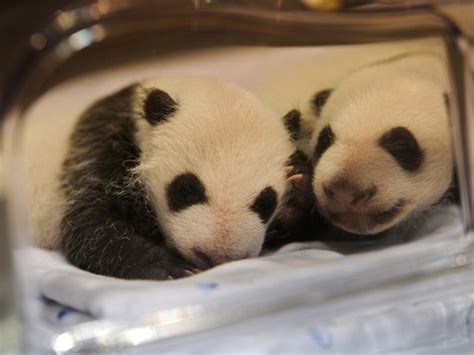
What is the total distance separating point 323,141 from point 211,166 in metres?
0.22

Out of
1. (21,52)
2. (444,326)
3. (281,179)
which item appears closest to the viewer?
(21,52)

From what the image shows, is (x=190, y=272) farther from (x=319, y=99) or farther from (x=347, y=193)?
(x=319, y=99)

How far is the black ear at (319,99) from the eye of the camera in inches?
48.3

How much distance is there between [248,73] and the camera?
119 centimetres

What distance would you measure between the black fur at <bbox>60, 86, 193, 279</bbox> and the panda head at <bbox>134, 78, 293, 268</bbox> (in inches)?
1.2

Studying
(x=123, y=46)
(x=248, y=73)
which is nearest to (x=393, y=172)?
(x=248, y=73)

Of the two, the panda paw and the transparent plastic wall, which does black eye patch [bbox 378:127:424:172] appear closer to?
the transparent plastic wall

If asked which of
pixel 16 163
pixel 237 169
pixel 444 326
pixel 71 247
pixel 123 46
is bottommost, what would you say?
pixel 444 326

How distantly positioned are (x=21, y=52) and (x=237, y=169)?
399 mm

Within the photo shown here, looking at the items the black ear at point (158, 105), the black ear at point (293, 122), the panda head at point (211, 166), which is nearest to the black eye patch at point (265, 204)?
the panda head at point (211, 166)

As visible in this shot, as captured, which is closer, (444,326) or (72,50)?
(72,50)

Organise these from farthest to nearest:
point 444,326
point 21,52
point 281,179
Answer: point 281,179
point 444,326
point 21,52

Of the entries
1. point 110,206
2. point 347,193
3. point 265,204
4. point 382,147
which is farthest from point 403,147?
point 110,206

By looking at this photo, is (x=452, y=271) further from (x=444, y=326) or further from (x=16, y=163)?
(x=16, y=163)
